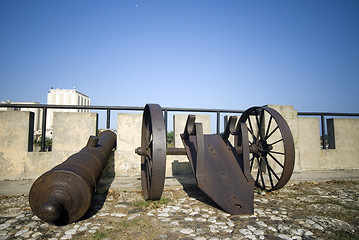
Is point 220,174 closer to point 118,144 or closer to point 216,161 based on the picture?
point 216,161

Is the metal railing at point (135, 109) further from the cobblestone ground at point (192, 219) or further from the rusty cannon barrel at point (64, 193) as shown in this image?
the rusty cannon barrel at point (64, 193)

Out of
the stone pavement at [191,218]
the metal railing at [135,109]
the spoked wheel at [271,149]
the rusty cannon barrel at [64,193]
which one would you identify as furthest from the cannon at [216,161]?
the metal railing at [135,109]

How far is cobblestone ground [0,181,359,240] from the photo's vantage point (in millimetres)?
2156

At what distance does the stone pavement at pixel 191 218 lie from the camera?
2162mm

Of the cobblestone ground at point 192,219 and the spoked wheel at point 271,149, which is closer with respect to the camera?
the cobblestone ground at point 192,219

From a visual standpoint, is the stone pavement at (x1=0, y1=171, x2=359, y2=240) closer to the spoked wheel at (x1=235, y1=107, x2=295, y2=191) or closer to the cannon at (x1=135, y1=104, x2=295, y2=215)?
the cannon at (x1=135, y1=104, x2=295, y2=215)

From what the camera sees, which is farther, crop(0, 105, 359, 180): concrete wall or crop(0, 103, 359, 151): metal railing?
crop(0, 103, 359, 151): metal railing

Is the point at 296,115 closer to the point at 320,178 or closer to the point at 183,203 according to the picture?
the point at 320,178

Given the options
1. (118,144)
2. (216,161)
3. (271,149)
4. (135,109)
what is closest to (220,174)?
(216,161)

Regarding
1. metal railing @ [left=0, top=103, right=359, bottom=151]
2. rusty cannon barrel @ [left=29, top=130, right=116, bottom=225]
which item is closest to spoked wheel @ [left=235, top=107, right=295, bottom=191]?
metal railing @ [left=0, top=103, right=359, bottom=151]

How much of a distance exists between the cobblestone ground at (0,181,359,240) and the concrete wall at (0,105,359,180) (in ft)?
4.74

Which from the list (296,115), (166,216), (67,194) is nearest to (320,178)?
(296,115)

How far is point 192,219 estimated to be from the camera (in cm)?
256

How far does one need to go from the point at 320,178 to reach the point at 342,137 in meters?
2.16
